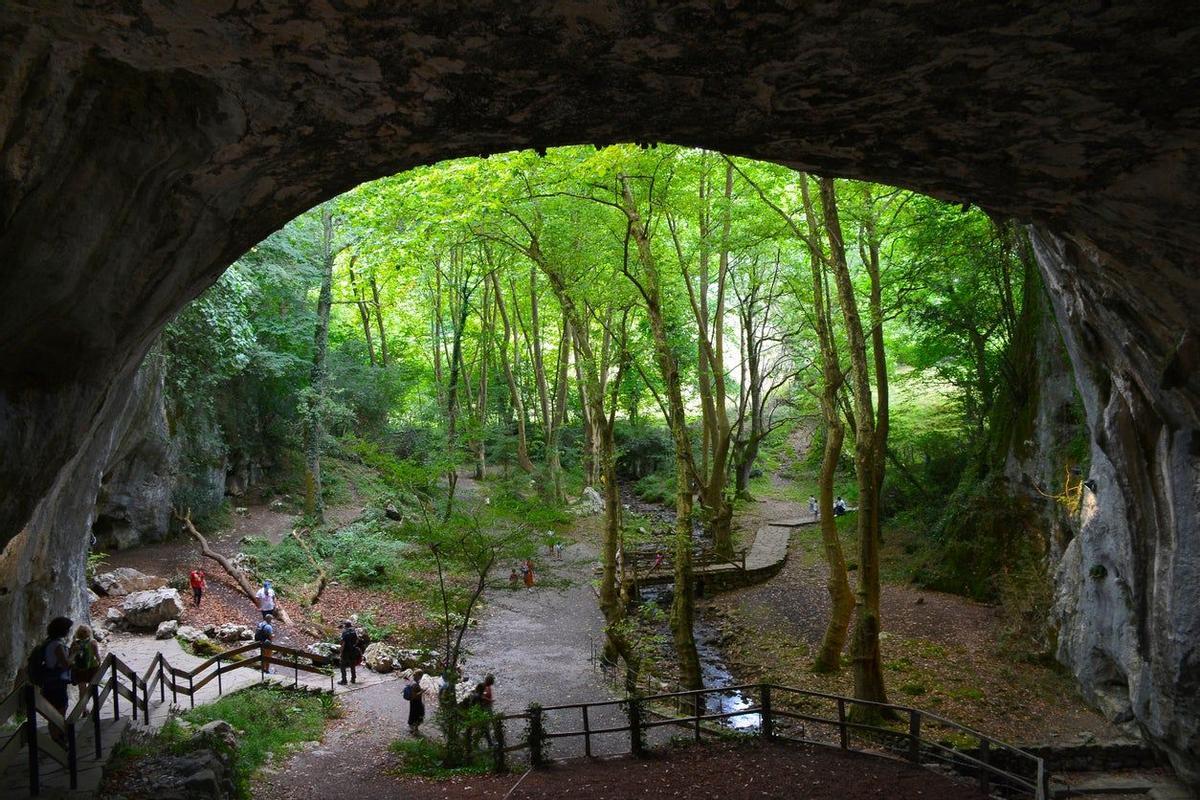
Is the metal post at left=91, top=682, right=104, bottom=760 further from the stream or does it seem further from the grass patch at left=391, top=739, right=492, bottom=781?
the stream

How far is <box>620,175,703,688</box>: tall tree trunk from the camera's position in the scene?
12609 millimetres

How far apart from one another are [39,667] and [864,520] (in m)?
11.0

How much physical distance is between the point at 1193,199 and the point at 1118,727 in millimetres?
9041

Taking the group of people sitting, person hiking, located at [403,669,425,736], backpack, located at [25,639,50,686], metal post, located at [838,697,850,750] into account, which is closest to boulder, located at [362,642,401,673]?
person hiking, located at [403,669,425,736]

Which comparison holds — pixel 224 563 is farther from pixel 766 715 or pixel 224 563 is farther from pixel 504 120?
pixel 504 120

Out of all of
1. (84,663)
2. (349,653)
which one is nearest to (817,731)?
(349,653)

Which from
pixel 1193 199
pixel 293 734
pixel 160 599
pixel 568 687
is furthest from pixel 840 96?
pixel 160 599

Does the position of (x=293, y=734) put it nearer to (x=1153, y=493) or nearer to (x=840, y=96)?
(x=840, y=96)

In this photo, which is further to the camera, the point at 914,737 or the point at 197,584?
the point at 197,584

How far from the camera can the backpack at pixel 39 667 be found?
769 centimetres

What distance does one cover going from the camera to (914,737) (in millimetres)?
9211

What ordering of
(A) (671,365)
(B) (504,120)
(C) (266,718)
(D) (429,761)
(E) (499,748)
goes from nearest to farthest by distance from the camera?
→ (B) (504,120), (E) (499,748), (D) (429,761), (C) (266,718), (A) (671,365)

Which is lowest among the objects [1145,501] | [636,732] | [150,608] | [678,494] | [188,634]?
[636,732]

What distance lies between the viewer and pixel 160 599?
15.2 metres
